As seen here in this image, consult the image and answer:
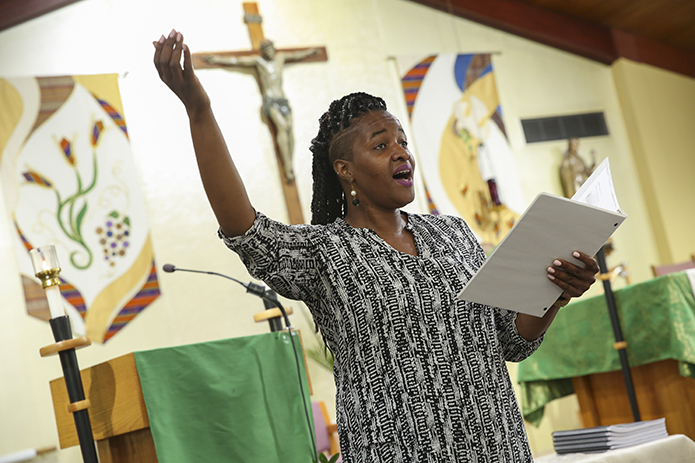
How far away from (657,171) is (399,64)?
2776mm

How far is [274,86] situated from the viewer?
5.68m

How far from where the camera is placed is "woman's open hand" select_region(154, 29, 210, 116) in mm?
1104

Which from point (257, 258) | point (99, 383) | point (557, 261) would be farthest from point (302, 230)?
point (99, 383)

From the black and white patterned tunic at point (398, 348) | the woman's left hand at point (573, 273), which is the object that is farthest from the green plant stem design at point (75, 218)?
the woman's left hand at point (573, 273)

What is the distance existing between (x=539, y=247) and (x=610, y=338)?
2338 mm

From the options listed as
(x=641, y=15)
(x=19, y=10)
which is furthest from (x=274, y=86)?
(x=641, y=15)

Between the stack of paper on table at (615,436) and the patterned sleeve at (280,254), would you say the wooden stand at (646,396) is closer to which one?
the stack of paper on table at (615,436)

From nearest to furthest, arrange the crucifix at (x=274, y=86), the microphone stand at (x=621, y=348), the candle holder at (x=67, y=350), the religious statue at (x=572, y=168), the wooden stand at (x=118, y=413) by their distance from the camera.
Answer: the wooden stand at (x=118, y=413), the candle holder at (x=67, y=350), the microphone stand at (x=621, y=348), the crucifix at (x=274, y=86), the religious statue at (x=572, y=168)

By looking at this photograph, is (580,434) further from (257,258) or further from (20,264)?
(20,264)

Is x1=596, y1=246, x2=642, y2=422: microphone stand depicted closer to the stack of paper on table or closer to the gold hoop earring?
the stack of paper on table

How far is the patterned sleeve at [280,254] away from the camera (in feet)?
4.08

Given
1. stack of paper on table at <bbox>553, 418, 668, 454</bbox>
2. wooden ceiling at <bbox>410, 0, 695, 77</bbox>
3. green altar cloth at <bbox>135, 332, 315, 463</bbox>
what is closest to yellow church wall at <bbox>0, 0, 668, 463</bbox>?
wooden ceiling at <bbox>410, 0, 695, 77</bbox>

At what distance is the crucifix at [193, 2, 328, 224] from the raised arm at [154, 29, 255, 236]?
432 centimetres

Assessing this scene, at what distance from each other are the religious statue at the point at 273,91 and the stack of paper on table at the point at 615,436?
3.39 m
